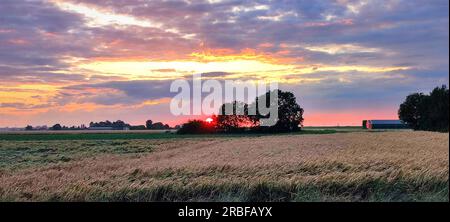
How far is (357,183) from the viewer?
11273mm

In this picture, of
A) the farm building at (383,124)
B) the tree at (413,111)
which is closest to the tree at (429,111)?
the tree at (413,111)

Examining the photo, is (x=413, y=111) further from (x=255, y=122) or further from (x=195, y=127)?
(x=195, y=127)

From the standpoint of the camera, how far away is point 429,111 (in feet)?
185

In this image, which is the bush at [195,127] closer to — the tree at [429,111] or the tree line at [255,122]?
the tree line at [255,122]

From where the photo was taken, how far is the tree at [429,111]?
157ft

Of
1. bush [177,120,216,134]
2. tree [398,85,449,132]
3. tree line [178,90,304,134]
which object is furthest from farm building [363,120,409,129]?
bush [177,120,216,134]

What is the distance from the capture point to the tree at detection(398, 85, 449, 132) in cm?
4789

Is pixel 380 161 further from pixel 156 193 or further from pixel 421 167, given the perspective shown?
pixel 156 193

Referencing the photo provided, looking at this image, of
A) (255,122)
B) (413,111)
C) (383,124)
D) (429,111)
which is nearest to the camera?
(429,111)

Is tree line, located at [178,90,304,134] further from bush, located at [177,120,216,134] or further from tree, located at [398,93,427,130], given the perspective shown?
tree, located at [398,93,427,130]

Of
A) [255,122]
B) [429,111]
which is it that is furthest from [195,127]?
[429,111]
